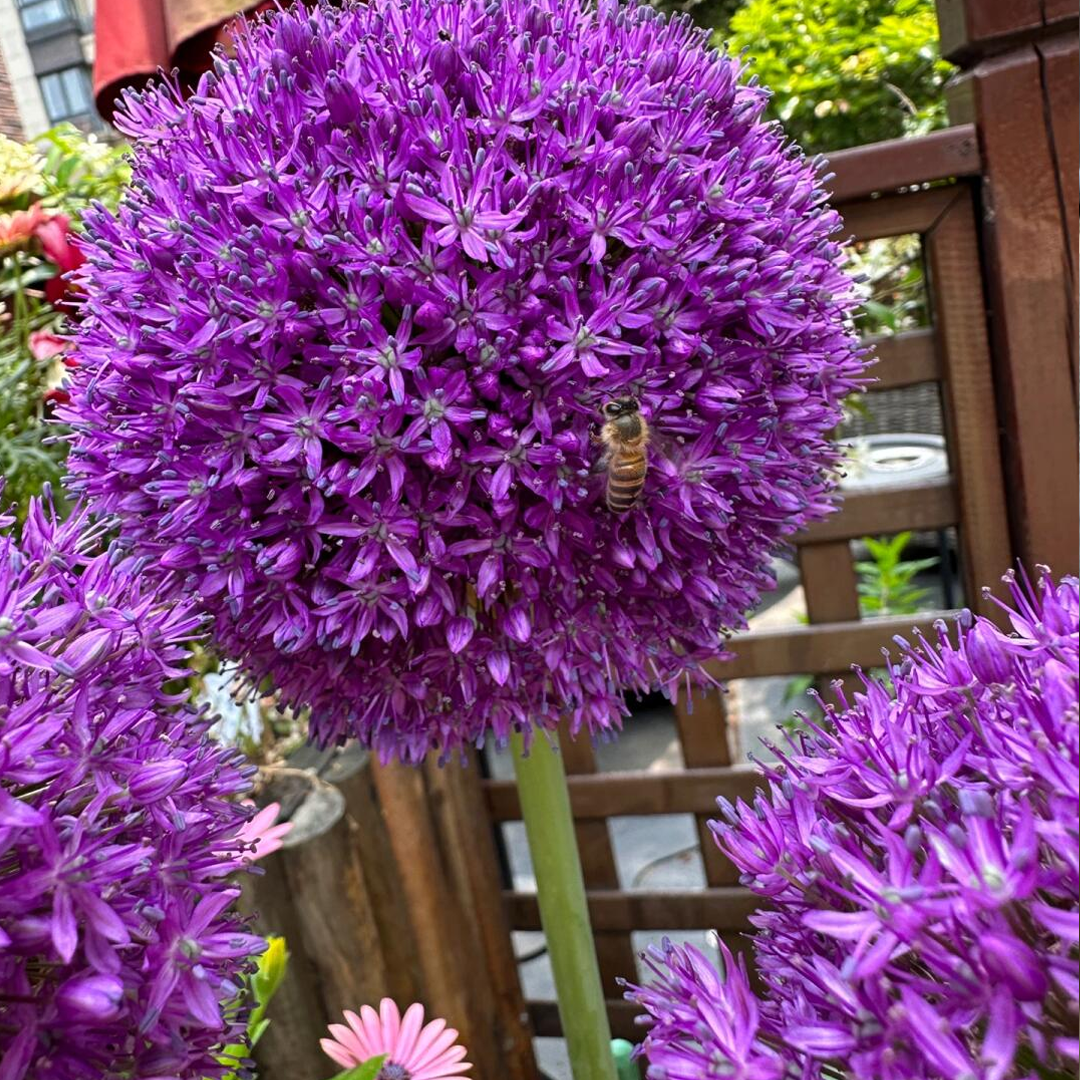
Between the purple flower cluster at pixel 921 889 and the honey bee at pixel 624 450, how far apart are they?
0.13 metres

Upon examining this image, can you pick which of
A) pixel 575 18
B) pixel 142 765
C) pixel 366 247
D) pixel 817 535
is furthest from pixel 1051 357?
pixel 142 765

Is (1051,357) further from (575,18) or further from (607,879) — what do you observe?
(607,879)

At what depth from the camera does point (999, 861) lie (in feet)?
0.75

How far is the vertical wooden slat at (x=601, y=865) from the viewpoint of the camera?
1.33m

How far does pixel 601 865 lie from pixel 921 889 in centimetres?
119

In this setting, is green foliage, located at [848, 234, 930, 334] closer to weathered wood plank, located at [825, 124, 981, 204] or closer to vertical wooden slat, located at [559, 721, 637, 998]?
weathered wood plank, located at [825, 124, 981, 204]

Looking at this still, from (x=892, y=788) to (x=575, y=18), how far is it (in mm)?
380

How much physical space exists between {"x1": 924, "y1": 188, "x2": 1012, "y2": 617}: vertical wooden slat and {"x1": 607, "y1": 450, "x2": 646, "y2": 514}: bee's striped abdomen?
70 cm

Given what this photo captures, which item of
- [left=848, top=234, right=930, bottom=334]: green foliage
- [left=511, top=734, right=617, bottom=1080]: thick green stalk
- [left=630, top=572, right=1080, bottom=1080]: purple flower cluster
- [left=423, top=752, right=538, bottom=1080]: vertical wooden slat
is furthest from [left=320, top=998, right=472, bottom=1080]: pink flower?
[left=848, top=234, right=930, bottom=334]: green foliage

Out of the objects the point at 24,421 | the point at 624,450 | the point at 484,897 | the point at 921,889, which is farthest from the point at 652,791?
the point at 921,889

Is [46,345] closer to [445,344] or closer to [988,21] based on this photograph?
[445,344]

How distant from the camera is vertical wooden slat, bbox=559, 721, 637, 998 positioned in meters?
1.33

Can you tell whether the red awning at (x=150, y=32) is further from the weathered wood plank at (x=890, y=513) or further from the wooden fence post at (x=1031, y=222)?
the weathered wood plank at (x=890, y=513)

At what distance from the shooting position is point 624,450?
394 mm
